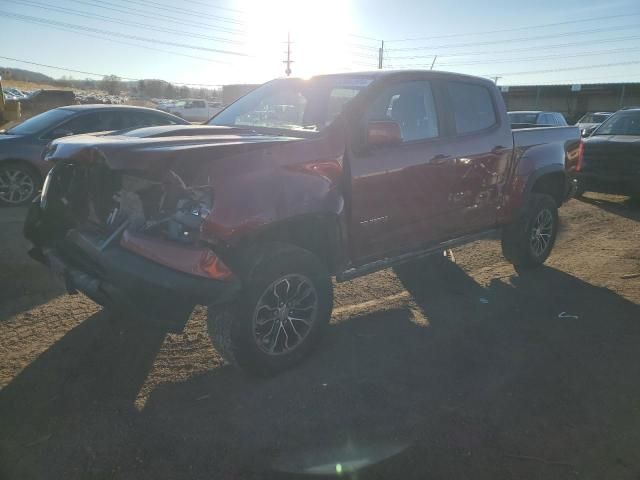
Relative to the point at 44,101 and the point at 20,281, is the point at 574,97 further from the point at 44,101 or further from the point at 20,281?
the point at 20,281

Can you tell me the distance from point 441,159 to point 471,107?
0.92m

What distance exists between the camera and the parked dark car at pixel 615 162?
902 cm

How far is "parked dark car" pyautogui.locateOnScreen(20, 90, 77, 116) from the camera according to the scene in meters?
22.0

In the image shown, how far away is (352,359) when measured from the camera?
11.6ft

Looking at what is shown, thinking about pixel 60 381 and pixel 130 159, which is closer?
pixel 130 159

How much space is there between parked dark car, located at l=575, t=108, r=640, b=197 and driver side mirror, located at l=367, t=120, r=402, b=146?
6961mm

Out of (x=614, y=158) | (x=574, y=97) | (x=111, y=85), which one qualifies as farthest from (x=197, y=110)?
(x=111, y=85)

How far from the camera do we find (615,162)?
30.4 feet

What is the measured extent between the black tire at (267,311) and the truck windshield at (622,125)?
9638 mm

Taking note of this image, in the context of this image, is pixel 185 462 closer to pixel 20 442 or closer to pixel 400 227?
pixel 20 442

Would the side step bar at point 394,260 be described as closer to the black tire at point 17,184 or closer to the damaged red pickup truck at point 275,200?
the damaged red pickup truck at point 275,200

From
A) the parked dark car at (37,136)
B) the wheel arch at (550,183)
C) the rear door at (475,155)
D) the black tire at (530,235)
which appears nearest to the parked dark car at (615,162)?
the wheel arch at (550,183)

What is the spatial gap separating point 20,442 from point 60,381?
1.89 ft

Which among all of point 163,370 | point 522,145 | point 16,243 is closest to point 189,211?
point 163,370
